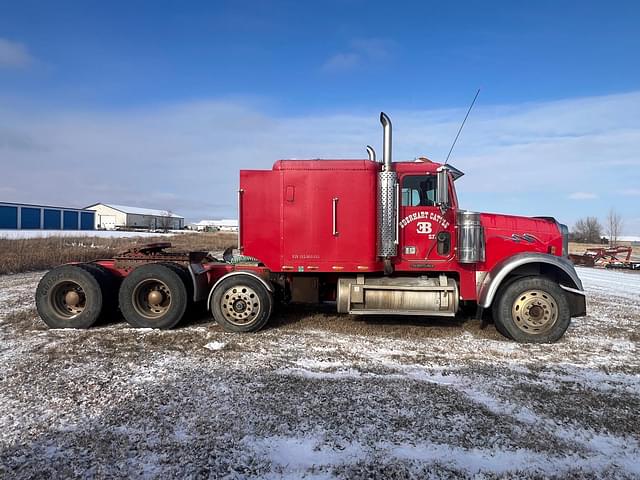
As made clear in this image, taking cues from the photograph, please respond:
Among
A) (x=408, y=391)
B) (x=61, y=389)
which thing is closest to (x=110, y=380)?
(x=61, y=389)

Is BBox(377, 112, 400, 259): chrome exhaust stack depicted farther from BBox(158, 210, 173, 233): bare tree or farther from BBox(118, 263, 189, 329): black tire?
BBox(158, 210, 173, 233): bare tree

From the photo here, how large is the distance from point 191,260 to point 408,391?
429 cm

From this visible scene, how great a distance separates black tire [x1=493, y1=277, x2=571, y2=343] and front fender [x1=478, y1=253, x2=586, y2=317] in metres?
0.24

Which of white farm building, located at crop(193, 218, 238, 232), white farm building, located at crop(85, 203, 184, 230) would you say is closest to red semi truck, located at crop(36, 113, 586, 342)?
white farm building, located at crop(85, 203, 184, 230)

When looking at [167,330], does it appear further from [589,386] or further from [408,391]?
[589,386]

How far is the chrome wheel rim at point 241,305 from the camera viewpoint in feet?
19.5

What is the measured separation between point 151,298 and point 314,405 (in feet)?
12.5

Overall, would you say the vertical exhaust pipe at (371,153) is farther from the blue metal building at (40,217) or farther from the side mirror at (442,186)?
the blue metal building at (40,217)

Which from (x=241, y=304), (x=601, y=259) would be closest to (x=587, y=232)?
(x=601, y=259)

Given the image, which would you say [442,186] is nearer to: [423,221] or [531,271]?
[423,221]

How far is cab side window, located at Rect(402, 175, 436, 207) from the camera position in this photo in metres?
5.96

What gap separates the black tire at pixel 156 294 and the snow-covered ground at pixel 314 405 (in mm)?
267

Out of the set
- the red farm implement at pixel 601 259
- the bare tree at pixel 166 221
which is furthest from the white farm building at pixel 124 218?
the red farm implement at pixel 601 259

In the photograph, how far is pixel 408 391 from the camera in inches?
150
